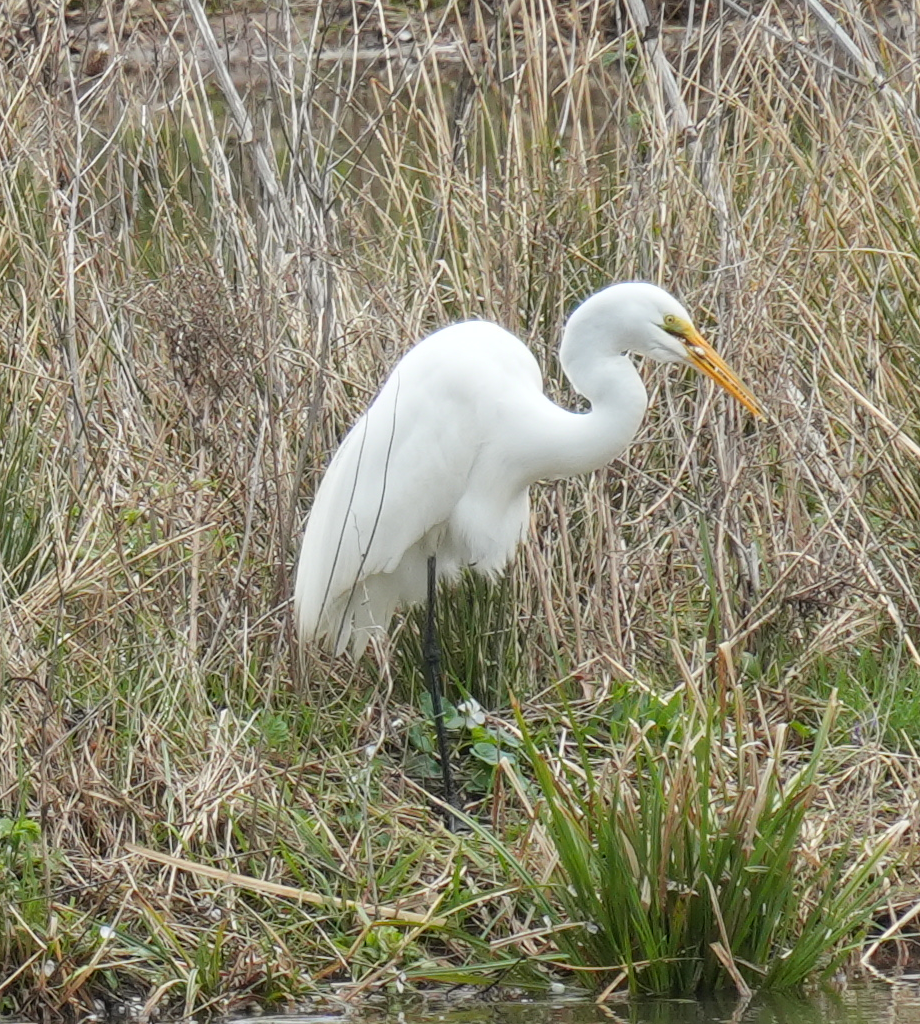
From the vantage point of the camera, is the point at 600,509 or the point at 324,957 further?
the point at 600,509

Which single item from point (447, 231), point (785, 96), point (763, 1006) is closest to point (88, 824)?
point (763, 1006)

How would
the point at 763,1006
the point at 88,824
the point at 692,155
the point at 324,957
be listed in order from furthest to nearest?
the point at 692,155, the point at 88,824, the point at 324,957, the point at 763,1006

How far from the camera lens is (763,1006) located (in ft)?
8.04

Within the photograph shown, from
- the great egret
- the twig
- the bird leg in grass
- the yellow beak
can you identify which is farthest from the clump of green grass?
the yellow beak

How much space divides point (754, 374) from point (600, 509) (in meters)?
0.53

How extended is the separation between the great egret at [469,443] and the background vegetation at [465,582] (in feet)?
0.44

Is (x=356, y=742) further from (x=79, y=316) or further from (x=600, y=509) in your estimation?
(x=79, y=316)

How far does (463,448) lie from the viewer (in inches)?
136

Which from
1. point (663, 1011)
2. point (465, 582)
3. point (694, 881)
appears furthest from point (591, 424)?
point (663, 1011)

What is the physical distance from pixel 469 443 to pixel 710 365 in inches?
22.3

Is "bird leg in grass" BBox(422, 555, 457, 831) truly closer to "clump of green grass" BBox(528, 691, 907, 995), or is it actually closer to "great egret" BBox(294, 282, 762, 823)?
"great egret" BBox(294, 282, 762, 823)

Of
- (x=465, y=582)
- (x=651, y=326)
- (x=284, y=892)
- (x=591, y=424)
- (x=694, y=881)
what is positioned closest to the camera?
(x=694, y=881)

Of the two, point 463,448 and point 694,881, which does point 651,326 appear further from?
point 694,881

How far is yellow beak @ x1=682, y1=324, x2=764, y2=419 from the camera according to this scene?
3215mm
